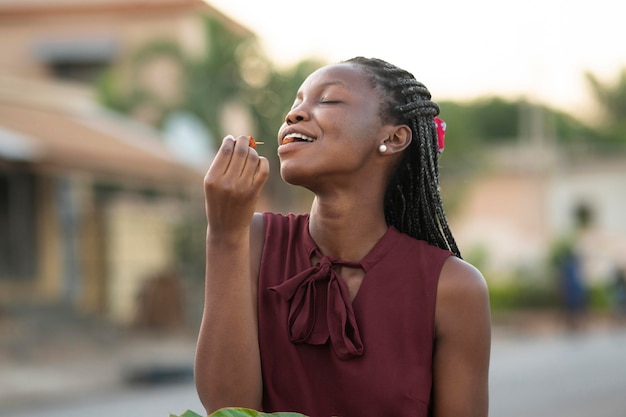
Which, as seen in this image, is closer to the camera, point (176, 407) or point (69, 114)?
point (176, 407)

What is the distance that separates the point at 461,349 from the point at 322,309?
0.26 m

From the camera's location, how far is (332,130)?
200 cm

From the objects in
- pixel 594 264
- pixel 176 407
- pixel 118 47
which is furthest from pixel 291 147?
pixel 594 264

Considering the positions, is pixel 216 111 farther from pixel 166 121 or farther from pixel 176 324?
pixel 176 324

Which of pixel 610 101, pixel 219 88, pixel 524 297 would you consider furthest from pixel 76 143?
pixel 610 101

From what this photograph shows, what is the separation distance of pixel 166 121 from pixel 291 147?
19.2 meters

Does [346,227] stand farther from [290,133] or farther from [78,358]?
[78,358]

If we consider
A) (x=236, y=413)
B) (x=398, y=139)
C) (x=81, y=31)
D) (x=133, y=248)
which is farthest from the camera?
(x=81, y=31)

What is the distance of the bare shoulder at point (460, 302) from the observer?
1.98 meters

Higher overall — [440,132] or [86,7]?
[86,7]

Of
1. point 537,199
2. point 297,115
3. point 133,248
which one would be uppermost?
point 297,115

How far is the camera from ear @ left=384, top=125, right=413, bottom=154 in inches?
81.9

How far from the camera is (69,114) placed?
15.7 metres

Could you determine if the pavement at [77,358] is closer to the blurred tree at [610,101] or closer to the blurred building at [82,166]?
the blurred building at [82,166]
